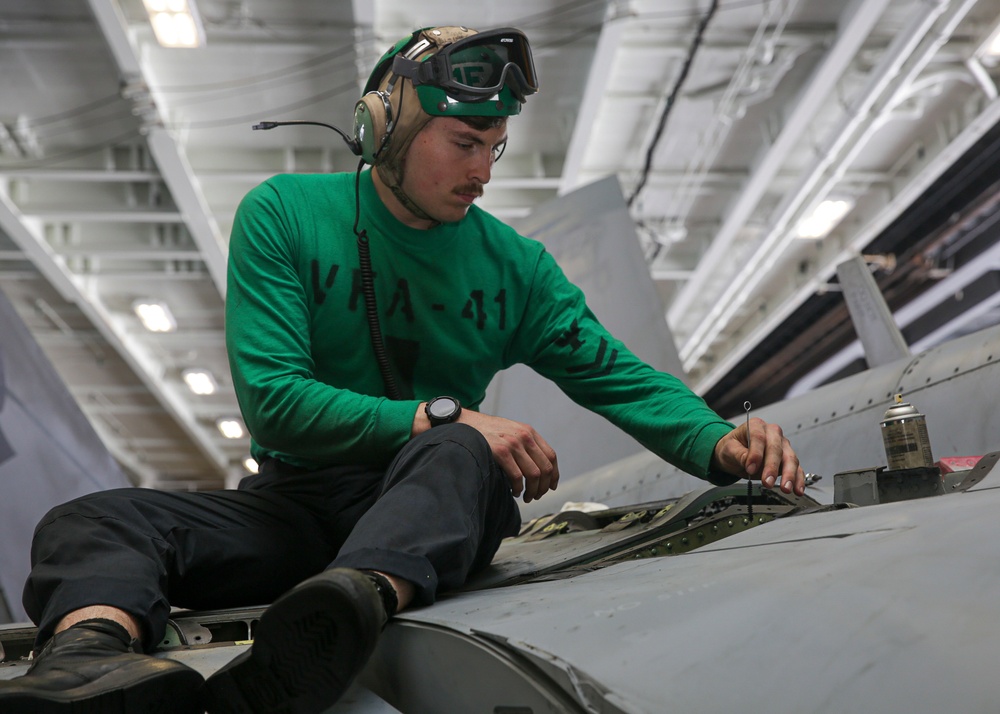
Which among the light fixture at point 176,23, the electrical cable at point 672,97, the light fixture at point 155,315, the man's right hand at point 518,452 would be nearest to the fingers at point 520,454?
the man's right hand at point 518,452

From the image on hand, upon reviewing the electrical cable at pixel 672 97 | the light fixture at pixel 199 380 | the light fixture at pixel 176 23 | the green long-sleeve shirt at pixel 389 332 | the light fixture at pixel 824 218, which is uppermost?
the light fixture at pixel 176 23

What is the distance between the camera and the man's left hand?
1459 millimetres

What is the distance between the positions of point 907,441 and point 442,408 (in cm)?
75

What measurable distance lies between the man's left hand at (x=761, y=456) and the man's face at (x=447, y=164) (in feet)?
2.10

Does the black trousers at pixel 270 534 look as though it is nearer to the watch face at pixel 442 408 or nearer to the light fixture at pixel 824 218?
the watch face at pixel 442 408

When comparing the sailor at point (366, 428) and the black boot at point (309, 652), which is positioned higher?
the sailor at point (366, 428)

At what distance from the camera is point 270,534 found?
150cm

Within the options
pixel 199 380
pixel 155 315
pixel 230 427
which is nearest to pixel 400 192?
pixel 155 315

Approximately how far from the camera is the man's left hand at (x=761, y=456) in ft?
4.79

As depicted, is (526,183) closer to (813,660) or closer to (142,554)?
(142,554)

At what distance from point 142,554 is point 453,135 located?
88cm

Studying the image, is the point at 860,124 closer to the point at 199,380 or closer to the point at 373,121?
the point at 373,121

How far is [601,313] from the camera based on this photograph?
4070mm

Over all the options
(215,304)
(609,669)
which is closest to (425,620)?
(609,669)
